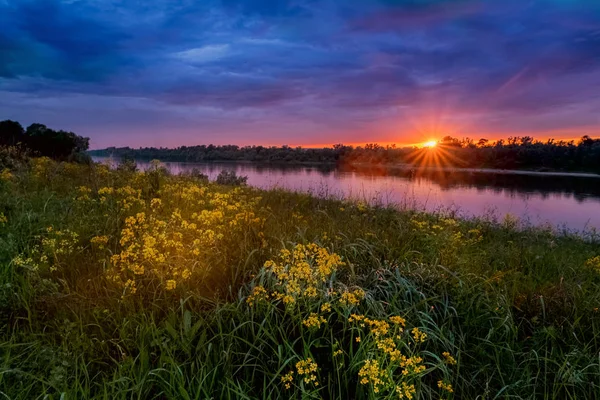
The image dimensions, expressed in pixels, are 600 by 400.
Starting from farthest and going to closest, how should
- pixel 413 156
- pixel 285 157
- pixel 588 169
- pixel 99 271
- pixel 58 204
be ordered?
1. pixel 285 157
2. pixel 413 156
3. pixel 588 169
4. pixel 58 204
5. pixel 99 271

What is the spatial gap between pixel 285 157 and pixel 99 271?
77.1 metres

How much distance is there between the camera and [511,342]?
118 inches

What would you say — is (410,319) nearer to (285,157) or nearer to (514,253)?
(514,253)

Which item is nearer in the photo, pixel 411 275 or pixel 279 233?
pixel 411 275

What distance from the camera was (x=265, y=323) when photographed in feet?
8.79

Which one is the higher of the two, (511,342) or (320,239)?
(320,239)

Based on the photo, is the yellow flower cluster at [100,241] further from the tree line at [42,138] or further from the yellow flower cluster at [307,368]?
the tree line at [42,138]

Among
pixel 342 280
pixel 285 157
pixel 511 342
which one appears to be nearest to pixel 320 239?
pixel 342 280

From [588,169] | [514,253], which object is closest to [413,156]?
[588,169]

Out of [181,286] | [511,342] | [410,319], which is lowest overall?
[511,342]

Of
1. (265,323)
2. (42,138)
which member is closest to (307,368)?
(265,323)

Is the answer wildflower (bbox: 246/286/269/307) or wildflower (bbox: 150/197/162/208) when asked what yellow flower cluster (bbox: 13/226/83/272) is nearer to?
wildflower (bbox: 150/197/162/208)

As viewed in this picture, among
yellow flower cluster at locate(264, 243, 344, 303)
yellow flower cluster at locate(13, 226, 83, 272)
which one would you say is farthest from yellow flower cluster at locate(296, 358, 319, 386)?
yellow flower cluster at locate(13, 226, 83, 272)

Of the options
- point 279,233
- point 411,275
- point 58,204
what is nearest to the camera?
point 411,275
